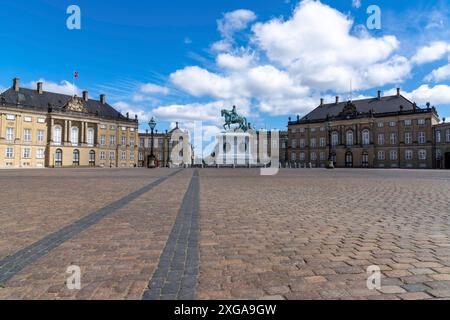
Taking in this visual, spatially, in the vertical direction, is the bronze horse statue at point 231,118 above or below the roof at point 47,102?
below

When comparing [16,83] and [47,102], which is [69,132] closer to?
[47,102]

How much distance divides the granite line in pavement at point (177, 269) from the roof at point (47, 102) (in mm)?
62316

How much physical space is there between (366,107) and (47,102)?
66542 millimetres

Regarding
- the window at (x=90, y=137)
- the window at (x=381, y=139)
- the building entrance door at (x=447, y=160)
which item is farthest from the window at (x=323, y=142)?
the window at (x=90, y=137)

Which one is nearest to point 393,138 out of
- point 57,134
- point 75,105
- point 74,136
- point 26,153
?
point 74,136

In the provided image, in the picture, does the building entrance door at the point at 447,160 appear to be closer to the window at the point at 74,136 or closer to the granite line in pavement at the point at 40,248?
the granite line in pavement at the point at 40,248

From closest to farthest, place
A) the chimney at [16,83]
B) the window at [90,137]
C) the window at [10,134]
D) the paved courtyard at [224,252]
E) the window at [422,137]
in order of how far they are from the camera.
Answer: the paved courtyard at [224,252] < the window at [10,134] < the window at [422,137] < the chimney at [16,83] < the window at [90,137]

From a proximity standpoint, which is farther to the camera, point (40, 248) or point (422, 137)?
point (422, 137)

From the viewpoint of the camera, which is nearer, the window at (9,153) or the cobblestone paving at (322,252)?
the cobblestone paving at (322,252)

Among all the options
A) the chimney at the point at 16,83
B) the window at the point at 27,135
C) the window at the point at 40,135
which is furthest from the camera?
the window at the point at 40,135

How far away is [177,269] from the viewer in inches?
130

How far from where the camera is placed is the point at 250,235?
4859 mm

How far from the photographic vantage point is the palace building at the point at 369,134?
56125mm
